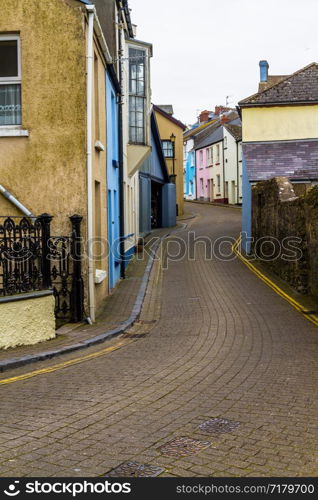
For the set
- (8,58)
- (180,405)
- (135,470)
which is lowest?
(180,405)

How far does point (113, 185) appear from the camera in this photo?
18328mm

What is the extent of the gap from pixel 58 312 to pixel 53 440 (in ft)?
22.9

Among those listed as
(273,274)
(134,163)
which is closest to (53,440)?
(273,274)

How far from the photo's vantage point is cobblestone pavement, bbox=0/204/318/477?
16.7 ft

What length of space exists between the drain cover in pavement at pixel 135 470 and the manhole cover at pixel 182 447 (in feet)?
1.08

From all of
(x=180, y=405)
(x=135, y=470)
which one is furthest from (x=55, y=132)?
(x=135, y=470)

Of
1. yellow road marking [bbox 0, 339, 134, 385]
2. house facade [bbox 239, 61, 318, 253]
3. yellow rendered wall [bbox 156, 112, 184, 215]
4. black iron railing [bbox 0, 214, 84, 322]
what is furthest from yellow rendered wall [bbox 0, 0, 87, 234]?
yellow rendered wall [bbox 156, 112, 184, 215]

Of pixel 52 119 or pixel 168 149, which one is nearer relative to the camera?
pixel 52 119

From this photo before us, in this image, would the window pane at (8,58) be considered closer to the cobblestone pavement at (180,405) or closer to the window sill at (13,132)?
the window sill at (13,132)

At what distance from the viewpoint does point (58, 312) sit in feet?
41.1

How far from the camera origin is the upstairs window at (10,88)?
1263 centimetres

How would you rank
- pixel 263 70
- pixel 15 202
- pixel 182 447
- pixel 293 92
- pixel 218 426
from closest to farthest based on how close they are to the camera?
pixel 182 447, pixel 218 426, pixel 15 202, pixel 293 92, pixel 263 70

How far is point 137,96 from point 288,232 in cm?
784

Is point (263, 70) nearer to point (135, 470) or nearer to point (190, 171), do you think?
point (190, 171)
